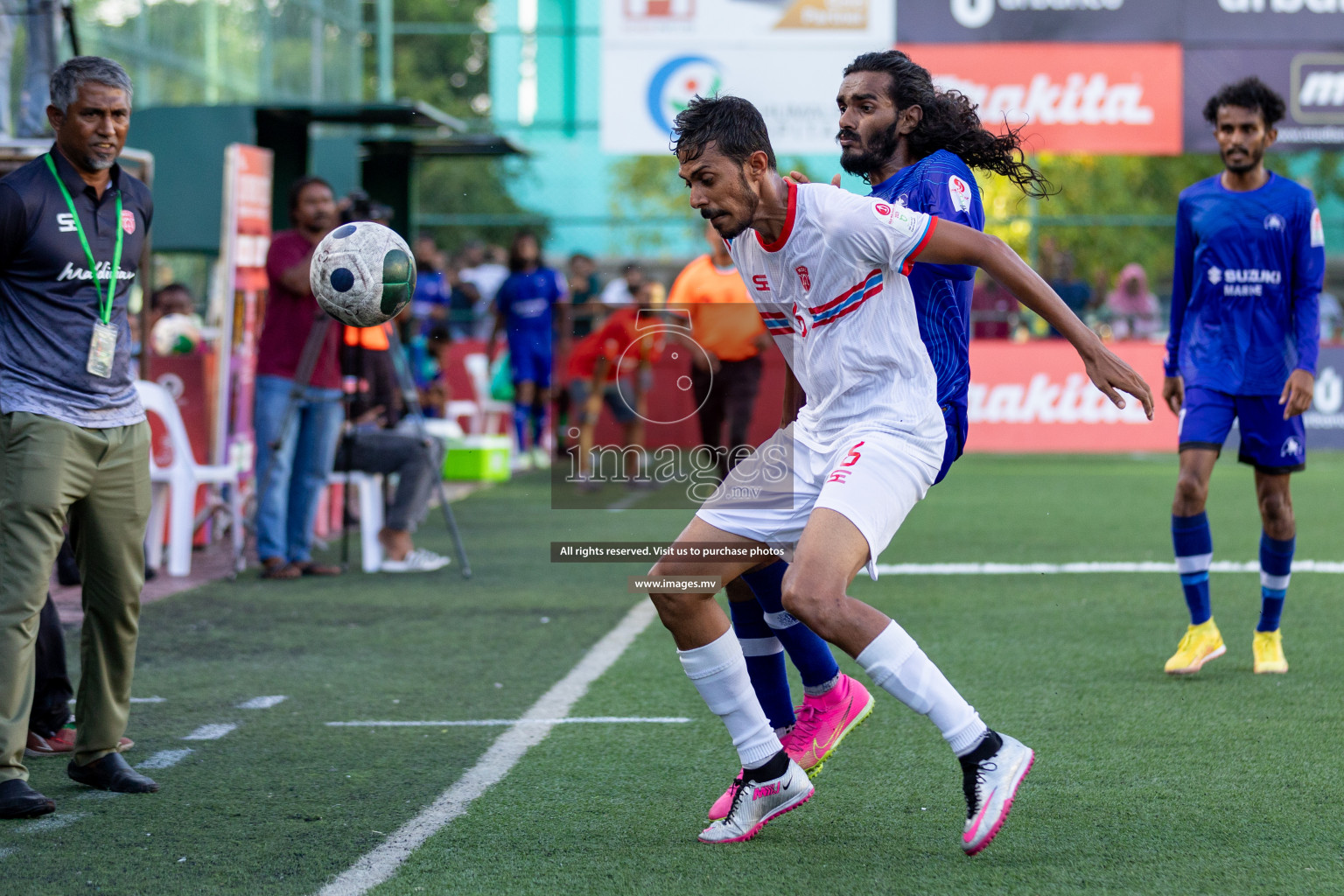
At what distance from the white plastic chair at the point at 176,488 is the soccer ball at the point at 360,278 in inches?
167

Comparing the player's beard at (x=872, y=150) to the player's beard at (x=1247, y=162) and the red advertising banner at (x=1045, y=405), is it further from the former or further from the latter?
the red advertising banner at (x=1045, y=405)

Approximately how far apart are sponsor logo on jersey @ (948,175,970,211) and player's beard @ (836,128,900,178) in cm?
33

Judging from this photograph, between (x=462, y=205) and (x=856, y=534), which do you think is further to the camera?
→ (x=462, y=205)

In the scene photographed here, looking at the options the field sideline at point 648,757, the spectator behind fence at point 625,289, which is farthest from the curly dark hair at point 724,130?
the spectator behind fence at point 625,289

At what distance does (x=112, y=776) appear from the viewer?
15.5 ft

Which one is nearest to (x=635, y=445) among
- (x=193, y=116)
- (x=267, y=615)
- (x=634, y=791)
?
(x=193, y=116)

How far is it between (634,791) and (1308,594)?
4.99 meters

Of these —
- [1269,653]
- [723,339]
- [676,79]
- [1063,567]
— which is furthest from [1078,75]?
[1269,653]

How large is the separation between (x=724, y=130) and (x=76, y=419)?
209 cm

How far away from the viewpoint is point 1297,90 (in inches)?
740

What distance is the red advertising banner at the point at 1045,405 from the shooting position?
1905cm

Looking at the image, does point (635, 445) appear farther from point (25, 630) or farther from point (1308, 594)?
point (25, 630)

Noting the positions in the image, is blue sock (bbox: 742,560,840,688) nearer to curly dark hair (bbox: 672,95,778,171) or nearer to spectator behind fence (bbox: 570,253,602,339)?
curly dark hair (bbox: 672,95,778,171)

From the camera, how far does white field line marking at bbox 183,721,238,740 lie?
5.43 metres
